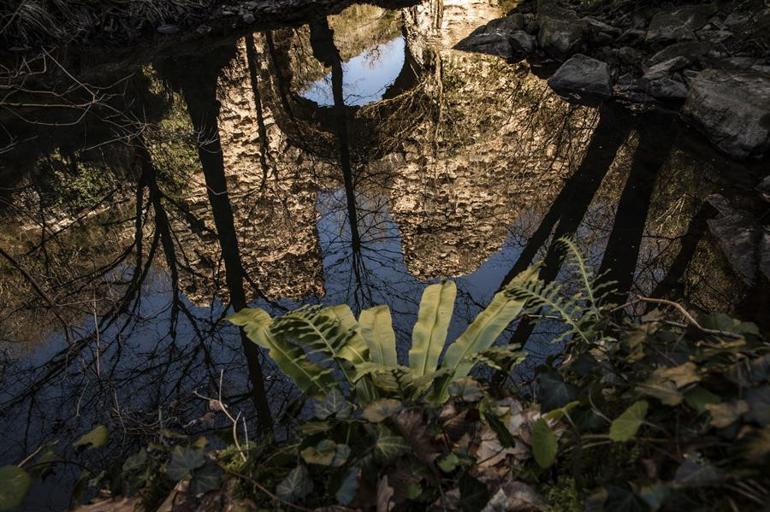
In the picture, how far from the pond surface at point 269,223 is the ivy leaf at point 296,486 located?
1258 millimetres

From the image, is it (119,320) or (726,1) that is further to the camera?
(726,1)

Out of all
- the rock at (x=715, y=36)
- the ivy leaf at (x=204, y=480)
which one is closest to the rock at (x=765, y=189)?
the rock at (x=715, y=36)

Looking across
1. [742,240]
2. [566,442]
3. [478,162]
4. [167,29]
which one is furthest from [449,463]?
[167,29]

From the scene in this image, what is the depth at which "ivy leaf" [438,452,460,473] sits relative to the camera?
1.44 meters

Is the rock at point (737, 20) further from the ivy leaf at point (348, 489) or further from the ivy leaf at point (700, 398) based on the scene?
the ivy leaf at point (348, 489)

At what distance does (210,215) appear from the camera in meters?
5.14

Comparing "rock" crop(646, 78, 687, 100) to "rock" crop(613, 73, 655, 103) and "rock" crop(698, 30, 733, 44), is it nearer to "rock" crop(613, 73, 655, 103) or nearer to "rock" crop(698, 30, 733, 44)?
"rock" crop(613, 73, 655, 103)

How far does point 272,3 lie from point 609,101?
8805 mm

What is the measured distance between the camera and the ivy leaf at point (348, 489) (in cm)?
129

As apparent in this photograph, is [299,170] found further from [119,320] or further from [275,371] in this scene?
[275,371]

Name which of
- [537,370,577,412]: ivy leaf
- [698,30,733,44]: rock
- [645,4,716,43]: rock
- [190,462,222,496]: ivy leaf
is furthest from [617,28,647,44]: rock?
[190,462,222,496]: ivy leaf

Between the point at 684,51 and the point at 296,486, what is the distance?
8236 millimetres

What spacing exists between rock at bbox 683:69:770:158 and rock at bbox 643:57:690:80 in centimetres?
78

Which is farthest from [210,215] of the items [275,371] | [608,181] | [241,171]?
[608,181]
